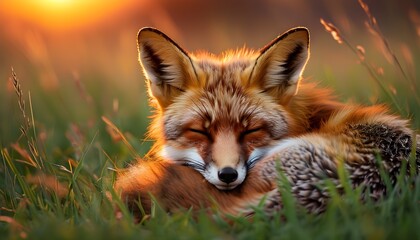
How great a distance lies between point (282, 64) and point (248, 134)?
23.8 inches

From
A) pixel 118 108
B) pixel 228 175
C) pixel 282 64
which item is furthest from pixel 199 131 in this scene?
pixel 118 108

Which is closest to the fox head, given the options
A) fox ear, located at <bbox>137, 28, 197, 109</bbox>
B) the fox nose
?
fox ear, located at <bbox>137, 28, 197, 109</bbox>

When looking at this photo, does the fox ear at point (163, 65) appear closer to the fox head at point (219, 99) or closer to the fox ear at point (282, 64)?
the fox head at point (219, 99)

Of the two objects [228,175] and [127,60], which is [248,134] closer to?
[228,175]

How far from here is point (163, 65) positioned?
3900 mm

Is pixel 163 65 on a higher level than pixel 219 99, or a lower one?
higher

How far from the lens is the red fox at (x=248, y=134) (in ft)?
9.73

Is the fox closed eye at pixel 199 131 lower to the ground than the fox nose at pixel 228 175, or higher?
higher

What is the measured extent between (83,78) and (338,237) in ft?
21.9

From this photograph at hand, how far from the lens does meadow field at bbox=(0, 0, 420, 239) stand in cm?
266

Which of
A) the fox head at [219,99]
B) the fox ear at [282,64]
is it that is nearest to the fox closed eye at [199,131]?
the fox head at [219,99]

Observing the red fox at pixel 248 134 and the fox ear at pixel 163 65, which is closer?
the red fox at pixel 248 134

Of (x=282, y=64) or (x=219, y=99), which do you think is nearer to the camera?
(x=219, y=99)

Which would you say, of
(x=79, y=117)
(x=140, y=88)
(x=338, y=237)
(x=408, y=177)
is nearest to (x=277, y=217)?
(x=338, y=237)
